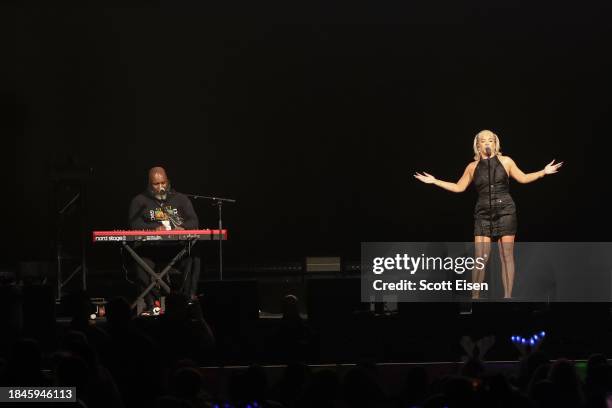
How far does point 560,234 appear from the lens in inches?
466

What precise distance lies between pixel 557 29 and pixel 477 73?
1158mm

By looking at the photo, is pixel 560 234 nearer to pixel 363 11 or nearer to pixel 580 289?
pixel 580 289

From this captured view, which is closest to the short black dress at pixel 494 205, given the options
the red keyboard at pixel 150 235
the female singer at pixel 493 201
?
the female singer at pixel 493 201

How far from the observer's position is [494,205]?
8.82m

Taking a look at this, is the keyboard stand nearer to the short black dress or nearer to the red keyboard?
the red keyboard

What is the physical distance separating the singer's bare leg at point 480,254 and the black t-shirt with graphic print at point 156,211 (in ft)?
9.48

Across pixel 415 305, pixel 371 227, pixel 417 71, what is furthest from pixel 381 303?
pixel 417 71

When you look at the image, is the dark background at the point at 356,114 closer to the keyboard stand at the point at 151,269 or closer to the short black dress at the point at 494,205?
the keyboard stand at the point at 151,269

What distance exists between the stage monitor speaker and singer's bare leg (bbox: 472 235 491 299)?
233 cm

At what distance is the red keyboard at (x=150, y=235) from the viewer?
8930 millimetres

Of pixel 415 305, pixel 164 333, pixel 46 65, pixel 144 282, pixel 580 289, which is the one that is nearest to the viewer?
pixel 164 333

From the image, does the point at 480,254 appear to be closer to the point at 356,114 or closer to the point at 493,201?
the point at 493,201

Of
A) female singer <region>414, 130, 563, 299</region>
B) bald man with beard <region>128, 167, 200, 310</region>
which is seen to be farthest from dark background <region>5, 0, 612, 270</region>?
female singer <region>414, 130, 563, 299</region>

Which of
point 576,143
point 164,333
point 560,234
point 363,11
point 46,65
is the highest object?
point 363,11
